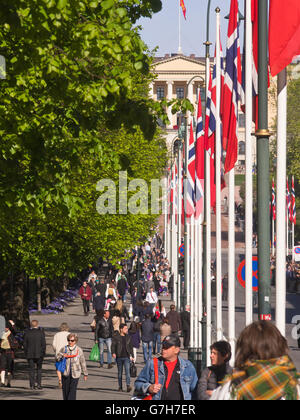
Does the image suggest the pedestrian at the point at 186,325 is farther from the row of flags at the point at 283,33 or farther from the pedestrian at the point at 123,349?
the row of flags at the point at 283,33

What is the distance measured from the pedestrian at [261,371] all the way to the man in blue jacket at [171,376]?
137 inches

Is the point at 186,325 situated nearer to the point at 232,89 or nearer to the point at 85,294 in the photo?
the point at 85,294

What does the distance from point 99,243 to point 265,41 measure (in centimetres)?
1944

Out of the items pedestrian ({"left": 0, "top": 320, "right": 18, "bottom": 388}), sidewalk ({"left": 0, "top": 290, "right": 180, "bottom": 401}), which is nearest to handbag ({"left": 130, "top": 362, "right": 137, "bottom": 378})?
sidewalk ({"left": 0, "top": 290, "right": 180, "bottom": 401})

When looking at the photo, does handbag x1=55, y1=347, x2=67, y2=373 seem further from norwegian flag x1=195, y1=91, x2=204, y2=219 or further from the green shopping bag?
the green shopping bag

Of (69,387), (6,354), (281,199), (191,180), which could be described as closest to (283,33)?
(281,199)

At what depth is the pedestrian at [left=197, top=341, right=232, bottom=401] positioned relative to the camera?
8.57 meters

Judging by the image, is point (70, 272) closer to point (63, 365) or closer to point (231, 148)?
point (63, 365)

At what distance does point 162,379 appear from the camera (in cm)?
890

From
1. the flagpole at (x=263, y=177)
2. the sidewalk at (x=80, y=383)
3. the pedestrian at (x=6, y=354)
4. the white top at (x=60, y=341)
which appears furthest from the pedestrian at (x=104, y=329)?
the flagpole at (x=263, y=177)

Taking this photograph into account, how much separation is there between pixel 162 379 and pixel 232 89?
620 cm

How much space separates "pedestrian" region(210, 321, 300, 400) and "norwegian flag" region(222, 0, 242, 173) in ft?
27.9

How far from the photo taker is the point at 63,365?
1666 cm
